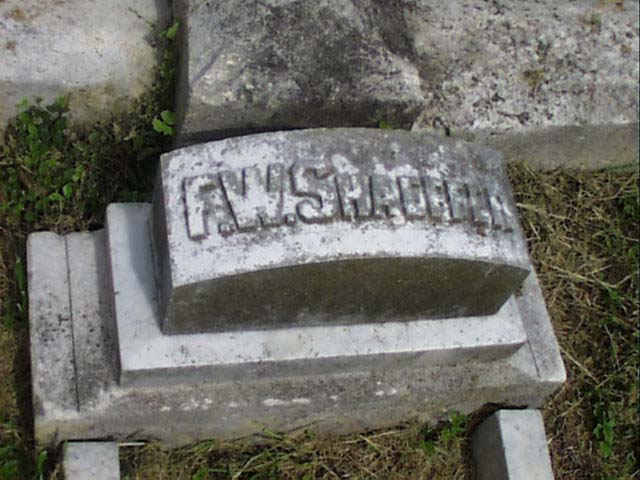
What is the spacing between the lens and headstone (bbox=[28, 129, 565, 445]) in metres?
2.39

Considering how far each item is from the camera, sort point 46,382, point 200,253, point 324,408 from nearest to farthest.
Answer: point 200,253 → point 46,382 → point 324,408

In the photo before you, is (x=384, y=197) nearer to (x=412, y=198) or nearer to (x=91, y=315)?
(x=412, y=198)

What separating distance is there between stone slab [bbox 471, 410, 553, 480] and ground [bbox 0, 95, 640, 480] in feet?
0.19

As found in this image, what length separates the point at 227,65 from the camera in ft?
8.80

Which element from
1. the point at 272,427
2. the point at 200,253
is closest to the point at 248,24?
the point at 200,253

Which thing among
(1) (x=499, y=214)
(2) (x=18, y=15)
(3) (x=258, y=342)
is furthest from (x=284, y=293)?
(2) (x=18, y=15)

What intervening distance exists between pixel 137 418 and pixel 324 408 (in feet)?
1.60

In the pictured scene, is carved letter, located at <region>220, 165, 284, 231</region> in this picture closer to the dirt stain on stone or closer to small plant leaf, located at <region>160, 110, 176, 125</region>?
small plant leaf, located at <region>160, 110, 176, 125</region>

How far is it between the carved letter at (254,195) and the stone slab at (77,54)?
0.78 metres

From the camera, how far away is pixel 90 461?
2.52m

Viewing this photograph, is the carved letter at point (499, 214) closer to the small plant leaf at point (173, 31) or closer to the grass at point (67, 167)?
the grass at point (67, 167)

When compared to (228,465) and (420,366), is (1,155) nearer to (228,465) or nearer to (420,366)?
(228,465)

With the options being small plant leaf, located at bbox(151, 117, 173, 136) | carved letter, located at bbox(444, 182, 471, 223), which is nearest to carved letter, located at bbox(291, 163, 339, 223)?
carved letter, located at bbox(444, 182, 471, 223)

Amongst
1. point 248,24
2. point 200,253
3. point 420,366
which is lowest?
point 420,366
